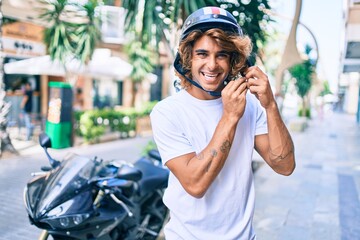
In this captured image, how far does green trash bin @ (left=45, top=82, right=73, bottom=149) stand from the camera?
9555mm

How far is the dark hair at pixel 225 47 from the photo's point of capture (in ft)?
4.79

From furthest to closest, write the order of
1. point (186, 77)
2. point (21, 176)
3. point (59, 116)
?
point (59, 116) < point (21, 176) < point (186, 77)

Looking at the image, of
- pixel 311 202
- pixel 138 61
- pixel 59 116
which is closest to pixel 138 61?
pixel 138 61

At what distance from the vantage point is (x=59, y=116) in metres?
9.56

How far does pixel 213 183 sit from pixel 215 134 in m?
0.21

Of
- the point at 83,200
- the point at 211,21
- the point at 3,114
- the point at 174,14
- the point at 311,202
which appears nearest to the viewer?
the point at 211,21

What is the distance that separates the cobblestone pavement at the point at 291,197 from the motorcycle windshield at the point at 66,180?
160cm

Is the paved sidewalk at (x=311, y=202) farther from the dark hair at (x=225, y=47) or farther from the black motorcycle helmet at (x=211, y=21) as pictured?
the black motorcycle helmet at (x=211, y=21)

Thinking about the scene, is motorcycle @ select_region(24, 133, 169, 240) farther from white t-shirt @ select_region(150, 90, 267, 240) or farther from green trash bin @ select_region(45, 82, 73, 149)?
green trash bin @ select_region(45, 82, 73, 149)

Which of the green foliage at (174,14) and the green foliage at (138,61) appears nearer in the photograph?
the green foliage at (174,14)

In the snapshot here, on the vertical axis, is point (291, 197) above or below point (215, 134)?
below

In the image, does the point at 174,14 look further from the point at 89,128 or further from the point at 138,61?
the point at 138,61

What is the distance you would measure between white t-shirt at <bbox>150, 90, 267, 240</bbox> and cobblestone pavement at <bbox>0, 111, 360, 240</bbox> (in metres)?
2.92

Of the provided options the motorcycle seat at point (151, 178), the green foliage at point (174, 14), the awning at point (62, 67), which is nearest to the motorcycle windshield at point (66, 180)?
the motorcycle seat at point (151, 178)
